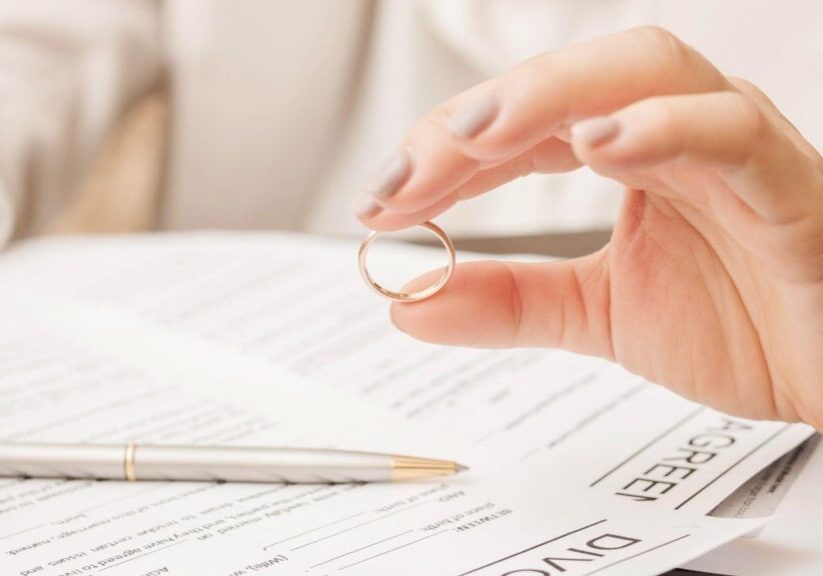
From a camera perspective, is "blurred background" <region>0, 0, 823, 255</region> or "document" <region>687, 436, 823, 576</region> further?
"blurred background" <region>0, 0, 823, 255</region>

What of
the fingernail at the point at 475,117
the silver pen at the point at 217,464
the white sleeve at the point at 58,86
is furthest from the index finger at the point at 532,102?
the white sleeve at the point at 58,86

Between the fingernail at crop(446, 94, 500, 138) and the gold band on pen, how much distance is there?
0.63ft

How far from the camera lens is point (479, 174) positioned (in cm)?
44

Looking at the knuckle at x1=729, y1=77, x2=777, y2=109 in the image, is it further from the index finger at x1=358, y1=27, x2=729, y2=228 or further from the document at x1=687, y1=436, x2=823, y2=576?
the document at x1=687, y1=436, x2=823, y2=576

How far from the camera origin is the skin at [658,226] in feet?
1.13

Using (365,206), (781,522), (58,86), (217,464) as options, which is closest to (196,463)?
(217,464)

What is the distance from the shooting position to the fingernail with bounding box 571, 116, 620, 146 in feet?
1.06

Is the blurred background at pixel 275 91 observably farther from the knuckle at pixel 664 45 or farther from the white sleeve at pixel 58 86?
the knuckle at pixel 664 45

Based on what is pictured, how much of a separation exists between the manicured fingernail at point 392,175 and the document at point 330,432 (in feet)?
0.40

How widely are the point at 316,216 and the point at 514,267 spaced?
0.82m

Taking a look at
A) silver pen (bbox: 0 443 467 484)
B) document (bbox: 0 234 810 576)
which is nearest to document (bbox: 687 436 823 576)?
document (bbox: 0 234 810 576)

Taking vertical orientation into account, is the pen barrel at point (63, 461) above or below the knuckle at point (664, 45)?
below

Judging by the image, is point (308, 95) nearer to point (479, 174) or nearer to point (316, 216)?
point (316, 216)

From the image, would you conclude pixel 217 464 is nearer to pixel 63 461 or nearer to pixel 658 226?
pixel 63 461
